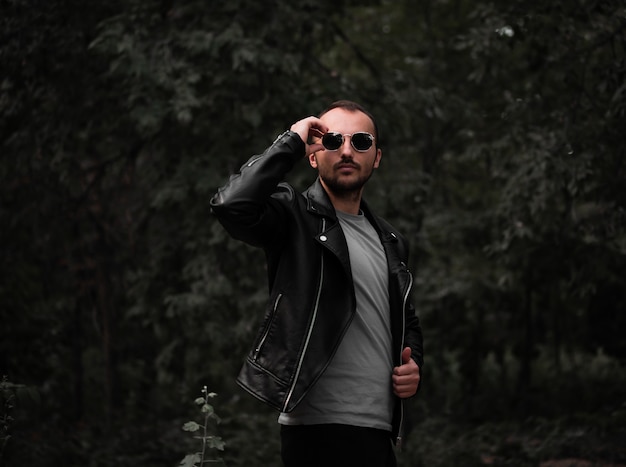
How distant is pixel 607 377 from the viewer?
44.4ft

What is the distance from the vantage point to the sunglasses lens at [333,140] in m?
2.83

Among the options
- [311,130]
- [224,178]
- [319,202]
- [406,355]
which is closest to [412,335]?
[406,355]

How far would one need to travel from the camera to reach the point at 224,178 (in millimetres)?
7090

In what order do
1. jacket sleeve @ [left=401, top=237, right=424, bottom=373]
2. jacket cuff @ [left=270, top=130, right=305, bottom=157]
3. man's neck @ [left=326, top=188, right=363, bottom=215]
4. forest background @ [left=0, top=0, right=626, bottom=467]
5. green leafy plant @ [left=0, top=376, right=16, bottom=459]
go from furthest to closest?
1. forest background @ [left=0, top=0, right=626, bottom=467]
2. green leafy plant @ [left=0, top=376, right=16, bottom=459]
3. jacket sleeve @ [left=401, top=237, right=424, bottom=373]
4. man's neck @ [left=326, top=188, right=363, bottom=215]
5. jacket cuff @ [left=270, top=130, right=305, bottom=157]

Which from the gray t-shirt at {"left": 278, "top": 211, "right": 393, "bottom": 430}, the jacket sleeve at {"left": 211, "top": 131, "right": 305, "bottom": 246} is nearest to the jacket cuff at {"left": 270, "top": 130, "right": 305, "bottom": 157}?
the jacket sleeve at {"left": 211, "top": 131, "right": 305, "bottom": 246}

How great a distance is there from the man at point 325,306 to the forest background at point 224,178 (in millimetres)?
2801

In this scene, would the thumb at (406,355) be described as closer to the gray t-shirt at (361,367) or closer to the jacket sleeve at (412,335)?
the gray t-shirt at (361,367)

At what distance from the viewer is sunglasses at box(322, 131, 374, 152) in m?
2.83

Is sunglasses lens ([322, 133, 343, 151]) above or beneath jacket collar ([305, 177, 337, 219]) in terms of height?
above

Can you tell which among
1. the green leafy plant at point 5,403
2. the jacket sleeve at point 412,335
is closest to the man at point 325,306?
the jacket sleeve at point 412,335

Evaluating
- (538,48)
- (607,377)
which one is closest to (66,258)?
(538,48)

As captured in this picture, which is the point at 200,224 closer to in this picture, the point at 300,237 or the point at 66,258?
the point at 66,258

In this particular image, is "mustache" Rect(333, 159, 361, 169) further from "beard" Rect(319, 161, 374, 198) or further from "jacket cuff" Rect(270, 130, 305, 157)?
"jacket cuff" Rect(270, 130, 305, 157)

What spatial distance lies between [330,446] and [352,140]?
1207mm
